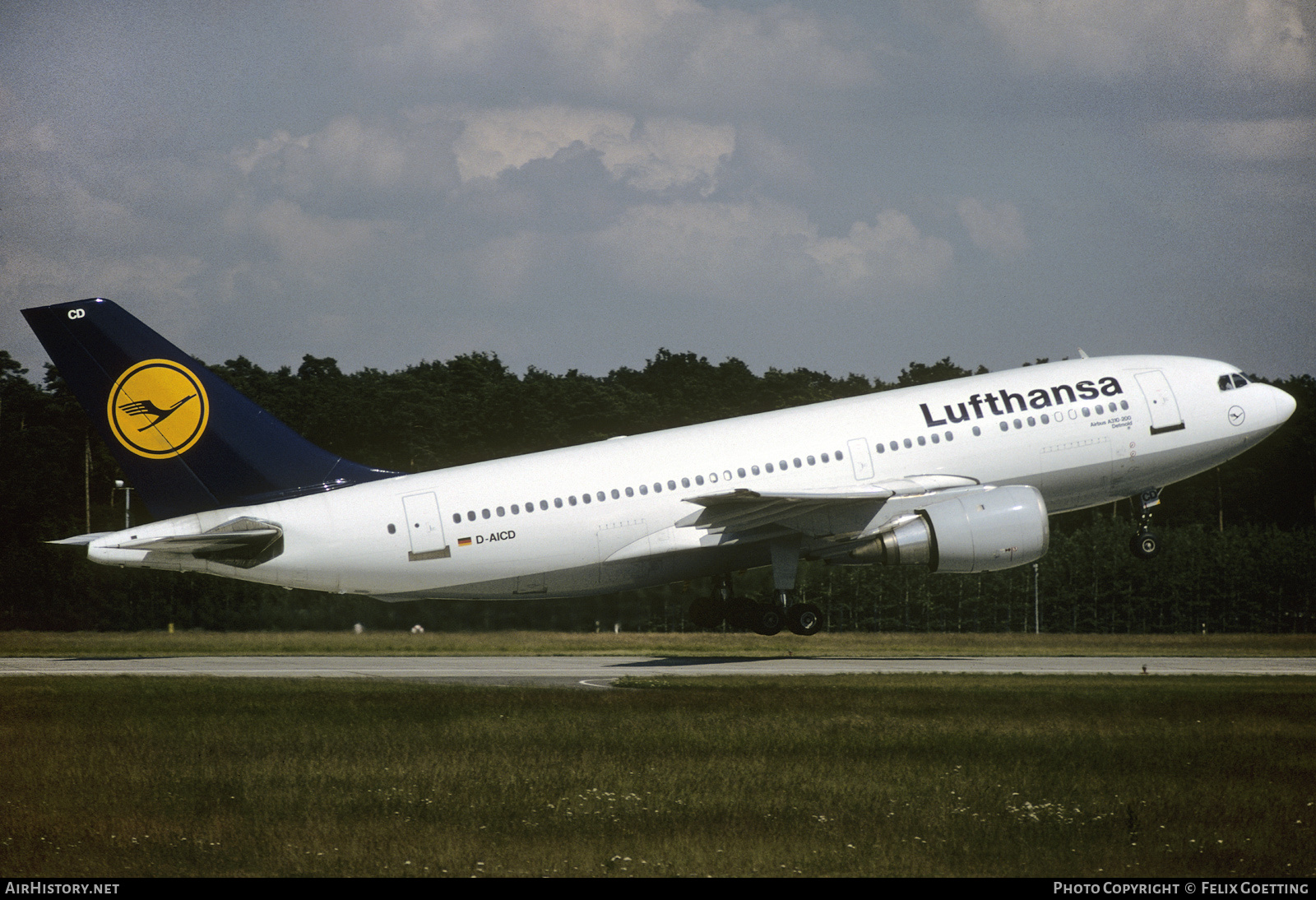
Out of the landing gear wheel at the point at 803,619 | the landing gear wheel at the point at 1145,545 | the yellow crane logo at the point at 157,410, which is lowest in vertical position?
the landing gear wheel at the point at 803,619

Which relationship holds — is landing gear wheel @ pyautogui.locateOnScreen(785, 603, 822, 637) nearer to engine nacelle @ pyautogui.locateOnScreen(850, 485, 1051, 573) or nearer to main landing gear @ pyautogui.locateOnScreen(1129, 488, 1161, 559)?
engine nacelle @ pyautogui.locateOnScreen(850, 485, 1051, 573)

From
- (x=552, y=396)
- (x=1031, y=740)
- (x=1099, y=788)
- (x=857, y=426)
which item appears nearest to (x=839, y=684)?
(x=857, y=426)

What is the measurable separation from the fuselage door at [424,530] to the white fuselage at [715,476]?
0.10 feet

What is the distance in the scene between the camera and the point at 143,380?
34.6 m

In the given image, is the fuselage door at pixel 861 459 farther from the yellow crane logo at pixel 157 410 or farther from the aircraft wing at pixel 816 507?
the yellow crane logo at pixel 157 410

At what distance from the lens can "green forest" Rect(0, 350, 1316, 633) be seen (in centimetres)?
5494

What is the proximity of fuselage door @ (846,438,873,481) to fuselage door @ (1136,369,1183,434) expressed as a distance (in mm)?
8169

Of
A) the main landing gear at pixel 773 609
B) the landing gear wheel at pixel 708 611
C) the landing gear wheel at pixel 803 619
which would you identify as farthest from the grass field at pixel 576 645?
the landing gear wheel at pixel 803 619

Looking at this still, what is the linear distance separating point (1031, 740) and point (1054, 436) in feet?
47.2

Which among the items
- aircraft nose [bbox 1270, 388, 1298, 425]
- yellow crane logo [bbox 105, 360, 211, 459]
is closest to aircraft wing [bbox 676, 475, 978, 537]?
aircraft nose [bbox 1270, 388, 1298, 425]

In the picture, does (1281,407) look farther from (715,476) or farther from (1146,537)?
(715,476)

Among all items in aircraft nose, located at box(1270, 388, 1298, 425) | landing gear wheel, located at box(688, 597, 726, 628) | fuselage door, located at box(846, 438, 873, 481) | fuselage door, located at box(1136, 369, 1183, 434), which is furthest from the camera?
landing gear wheel, located at box(688, 597, 726, 628)

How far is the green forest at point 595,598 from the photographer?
54.9m

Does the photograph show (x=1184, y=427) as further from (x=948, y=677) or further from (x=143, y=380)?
(x=143, y=380)
